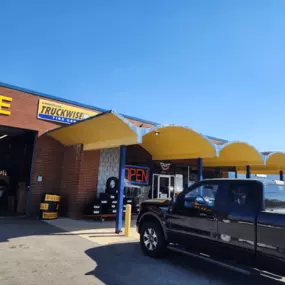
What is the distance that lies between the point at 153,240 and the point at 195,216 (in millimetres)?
1412

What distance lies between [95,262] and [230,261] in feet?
9.12

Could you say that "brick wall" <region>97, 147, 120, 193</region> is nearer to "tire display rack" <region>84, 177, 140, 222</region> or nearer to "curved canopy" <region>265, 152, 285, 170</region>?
"tire display rack" <region>84, 177, 140, 222</region>

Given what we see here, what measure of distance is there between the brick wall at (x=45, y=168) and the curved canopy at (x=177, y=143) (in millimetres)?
4269

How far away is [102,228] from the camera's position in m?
10.2

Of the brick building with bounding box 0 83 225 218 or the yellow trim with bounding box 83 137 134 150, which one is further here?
the brick building with bounding box 0 83 225 218

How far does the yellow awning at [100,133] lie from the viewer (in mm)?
9258

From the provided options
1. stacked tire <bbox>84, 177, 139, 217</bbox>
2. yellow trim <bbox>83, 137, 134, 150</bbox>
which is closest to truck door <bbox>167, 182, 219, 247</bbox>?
yellow trim <bbox>83, 137, 134, 150</bbox>

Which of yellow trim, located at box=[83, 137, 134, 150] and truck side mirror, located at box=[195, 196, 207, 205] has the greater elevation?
yellow trim, located at box=[83, 137, 134, 150]

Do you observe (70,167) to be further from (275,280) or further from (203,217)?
(275,280)

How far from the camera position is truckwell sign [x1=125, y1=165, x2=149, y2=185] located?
1490cm

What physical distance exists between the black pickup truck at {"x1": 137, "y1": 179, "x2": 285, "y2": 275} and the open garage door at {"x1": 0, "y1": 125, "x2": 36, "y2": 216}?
9.28m

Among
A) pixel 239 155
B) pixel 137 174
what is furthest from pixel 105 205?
pixel 239 155

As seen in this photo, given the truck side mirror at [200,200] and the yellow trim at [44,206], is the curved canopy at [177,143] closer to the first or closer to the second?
the truck side mirror at [200,200]

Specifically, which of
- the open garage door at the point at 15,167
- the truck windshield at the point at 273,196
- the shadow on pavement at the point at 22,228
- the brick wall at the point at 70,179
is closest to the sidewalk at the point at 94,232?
the shadow on pavement at the point at 22,228
